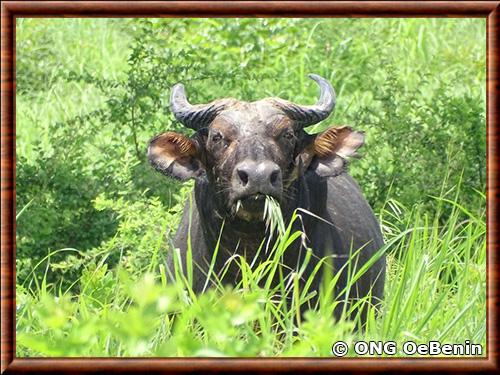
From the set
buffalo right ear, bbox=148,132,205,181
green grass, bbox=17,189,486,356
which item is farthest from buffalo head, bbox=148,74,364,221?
green grass, bbox=17,189,486,356

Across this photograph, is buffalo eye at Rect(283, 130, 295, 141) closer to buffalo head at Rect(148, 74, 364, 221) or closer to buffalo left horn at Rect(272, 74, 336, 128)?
buffalo head at Rect(148, 74, 364, 221)

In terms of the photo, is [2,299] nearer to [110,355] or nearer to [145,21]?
[110,355]

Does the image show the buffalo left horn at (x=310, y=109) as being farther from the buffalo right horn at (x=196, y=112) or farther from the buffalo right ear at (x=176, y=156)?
the buffalo right ear at (x=176, y=156)

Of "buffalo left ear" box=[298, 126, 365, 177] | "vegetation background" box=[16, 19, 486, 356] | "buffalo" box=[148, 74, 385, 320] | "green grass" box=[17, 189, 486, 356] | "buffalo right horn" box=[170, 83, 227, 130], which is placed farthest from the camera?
"buffalo left ear" box=[298, 126, 365, 177]

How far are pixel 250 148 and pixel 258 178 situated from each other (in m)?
0.24

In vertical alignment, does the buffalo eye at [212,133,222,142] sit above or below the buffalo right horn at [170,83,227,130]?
below

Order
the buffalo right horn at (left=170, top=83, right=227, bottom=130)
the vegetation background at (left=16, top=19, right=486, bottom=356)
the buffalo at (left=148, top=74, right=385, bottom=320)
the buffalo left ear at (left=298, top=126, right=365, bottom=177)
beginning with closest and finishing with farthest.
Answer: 1. the vegetation background at (left=16, top=19, right=486, bottom=356)
2. the buffalo at (left=148, top=74, right=385, bottom=320)
3. the buffalo right horn at (left=170, top=83, right=227, bottom=130)
4. the buffalo left ear at (left=298, top=126, right=365, bottom=177)

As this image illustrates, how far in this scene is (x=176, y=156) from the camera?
25.0ft

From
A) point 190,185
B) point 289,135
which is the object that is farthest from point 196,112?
point 190,185

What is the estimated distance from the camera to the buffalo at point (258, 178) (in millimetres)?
7168

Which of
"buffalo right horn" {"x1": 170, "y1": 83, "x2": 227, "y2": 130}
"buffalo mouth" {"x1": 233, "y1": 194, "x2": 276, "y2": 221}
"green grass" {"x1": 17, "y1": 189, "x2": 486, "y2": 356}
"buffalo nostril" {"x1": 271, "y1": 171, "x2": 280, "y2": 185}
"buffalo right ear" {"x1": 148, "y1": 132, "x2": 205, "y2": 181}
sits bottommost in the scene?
"green grass" {"x1": 17, "y1": 189, "x2": 486, "y2": 356}

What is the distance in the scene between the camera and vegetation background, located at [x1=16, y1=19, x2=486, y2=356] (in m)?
6.38

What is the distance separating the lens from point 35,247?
9398 millimetres

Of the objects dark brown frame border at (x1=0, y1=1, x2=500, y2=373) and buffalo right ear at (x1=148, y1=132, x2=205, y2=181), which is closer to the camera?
dark brown frame border at (x1=0, y1=1, x2=500, y2=373)
